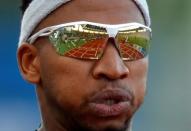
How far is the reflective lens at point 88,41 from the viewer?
1.76 metres

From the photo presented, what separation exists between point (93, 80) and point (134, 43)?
245 millimetres

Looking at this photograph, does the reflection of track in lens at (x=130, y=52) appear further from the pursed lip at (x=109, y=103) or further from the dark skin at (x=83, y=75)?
the pursed lip at (x=109, y=103)

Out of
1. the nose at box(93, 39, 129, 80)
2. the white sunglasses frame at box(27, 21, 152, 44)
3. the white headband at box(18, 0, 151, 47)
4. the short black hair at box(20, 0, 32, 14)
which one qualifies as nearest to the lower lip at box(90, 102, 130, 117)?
the nose at box(93, 39, 129, 80)

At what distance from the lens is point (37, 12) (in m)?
1.89

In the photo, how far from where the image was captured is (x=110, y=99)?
1.71 metres

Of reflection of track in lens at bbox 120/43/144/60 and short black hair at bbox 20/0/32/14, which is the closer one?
reflection of track in lens at bbox 120/43/144/60

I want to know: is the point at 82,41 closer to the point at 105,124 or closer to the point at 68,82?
the point at 68,82

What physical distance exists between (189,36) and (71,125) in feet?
8.97

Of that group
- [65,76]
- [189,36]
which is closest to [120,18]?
[65,76]

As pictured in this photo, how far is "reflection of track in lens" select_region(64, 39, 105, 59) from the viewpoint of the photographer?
175 cm

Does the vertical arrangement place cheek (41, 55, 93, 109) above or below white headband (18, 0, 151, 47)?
below

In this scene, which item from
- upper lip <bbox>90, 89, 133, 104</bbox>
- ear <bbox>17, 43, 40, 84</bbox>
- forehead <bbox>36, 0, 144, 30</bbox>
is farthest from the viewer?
ear <bbox>17, 43, 40, 84</bbox>

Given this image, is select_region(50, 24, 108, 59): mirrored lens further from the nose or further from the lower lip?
the lower lip

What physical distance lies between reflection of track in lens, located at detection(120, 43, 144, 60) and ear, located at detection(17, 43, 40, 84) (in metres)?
0.37
